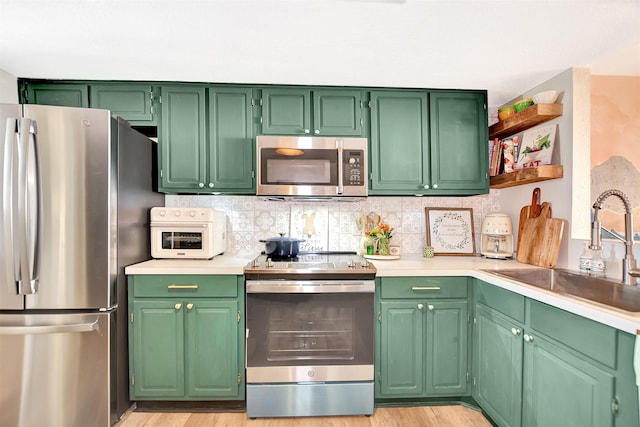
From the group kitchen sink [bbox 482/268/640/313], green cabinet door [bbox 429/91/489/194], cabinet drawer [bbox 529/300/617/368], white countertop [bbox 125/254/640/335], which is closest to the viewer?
cabinet drawer [bbox 529/300/617/368]

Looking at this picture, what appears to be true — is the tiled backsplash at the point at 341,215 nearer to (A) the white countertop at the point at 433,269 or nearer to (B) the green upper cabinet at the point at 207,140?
(A) the white countertop at the point at 433,269

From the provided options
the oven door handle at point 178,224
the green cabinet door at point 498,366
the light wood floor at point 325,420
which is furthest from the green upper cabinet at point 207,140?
the green cabinet door at point 498,366

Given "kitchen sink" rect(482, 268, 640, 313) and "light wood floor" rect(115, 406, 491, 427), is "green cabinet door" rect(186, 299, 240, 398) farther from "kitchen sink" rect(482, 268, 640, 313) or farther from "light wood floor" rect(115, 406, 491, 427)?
"kitchen sink" rect(482, 268, 640, 313)

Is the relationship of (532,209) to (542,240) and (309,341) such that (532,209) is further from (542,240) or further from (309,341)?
(309,341)

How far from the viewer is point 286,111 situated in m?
2.24

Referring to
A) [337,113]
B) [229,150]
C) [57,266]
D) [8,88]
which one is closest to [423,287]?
[337,113]

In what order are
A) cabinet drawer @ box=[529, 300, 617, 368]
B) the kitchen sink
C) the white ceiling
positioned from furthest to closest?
the kitchen sink < the white ceiling < cabinet drawer @ box=[529, 300, 617, 368]

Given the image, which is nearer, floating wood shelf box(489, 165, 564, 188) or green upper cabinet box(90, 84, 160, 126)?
floating wood shelf box(489, 165, 564, 188)

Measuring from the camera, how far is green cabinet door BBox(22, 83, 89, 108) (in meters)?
2.14

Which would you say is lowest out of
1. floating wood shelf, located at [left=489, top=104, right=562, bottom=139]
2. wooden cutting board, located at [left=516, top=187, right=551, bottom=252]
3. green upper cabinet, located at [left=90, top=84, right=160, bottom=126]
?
wooden cutting board, located at [left=516, top=187, right=551, bottom=252]

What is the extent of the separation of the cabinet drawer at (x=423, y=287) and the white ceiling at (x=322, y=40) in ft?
4.54

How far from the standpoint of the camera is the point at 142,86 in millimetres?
2178

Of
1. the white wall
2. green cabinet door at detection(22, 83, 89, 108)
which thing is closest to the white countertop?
green cabinet door at detection(22, 83, 89, 108)

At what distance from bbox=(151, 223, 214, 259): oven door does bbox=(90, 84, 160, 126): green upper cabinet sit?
31.8 inches
